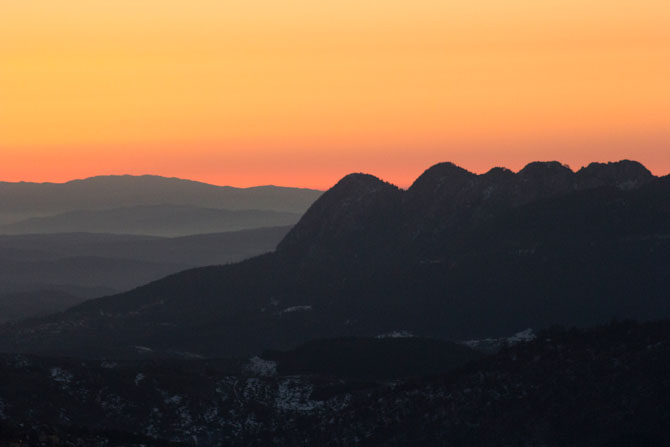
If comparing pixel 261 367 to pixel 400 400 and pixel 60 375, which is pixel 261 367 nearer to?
pixel 60 375

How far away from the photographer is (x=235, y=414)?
14388 centimetres

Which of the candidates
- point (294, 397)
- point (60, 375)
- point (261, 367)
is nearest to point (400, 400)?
point (294, 397)

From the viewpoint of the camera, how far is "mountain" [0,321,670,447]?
419 ft

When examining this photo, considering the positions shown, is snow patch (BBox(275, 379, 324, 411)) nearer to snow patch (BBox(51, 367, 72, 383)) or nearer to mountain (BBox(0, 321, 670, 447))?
mountain (BBox(0, 321, 670, 447))

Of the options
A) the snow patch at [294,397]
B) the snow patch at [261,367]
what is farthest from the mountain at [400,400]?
the snow patch at [261,367]

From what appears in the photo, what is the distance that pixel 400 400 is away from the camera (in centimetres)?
13750

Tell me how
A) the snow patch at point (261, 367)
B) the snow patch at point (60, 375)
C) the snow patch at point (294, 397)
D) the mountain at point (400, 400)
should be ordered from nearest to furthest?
1. the mountain at point (400, 400)
2. the snow patch at point (294, 397)
3. the snow patch at point (60, 375)
4. the snow patch at point (261, 367)

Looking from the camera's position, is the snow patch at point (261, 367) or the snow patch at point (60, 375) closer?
the snow patch at point (60, 375)

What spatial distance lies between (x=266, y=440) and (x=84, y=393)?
67.4 ft

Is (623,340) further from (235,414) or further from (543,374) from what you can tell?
(235,414)

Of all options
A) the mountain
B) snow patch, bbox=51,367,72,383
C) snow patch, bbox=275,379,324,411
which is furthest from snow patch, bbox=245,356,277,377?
snow patch, bbox=51,367,72,383

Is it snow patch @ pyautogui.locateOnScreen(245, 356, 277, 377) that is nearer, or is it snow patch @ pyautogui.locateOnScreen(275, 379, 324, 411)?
snow patch @ pyautogui.locateOnScreen(275, 379, 324, 411)

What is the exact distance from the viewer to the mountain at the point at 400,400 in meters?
128

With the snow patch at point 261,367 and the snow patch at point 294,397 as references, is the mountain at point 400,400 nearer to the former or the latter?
the snow patch at point 294,397
